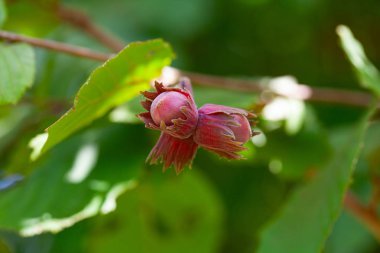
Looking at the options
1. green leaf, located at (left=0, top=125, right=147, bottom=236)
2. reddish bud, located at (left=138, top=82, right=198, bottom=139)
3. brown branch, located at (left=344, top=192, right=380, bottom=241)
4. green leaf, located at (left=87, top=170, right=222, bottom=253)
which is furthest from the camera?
green leaf, located at (left=87, top=170, right=222, bottom=253)

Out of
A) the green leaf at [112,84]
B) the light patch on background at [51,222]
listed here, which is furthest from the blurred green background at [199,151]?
the green leaf at [112,84]

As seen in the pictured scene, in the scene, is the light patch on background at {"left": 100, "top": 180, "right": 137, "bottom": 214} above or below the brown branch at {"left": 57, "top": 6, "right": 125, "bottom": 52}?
below

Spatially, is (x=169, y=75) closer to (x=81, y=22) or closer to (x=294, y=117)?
(x=294, y=117)

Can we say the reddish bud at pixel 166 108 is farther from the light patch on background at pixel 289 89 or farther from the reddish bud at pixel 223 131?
the light patch on background at pixel 289 89

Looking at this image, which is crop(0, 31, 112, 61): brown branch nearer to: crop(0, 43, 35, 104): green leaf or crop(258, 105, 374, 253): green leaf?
crop(0, 43, 35, 104): green leaf

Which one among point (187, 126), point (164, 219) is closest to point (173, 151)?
point (187, 126)

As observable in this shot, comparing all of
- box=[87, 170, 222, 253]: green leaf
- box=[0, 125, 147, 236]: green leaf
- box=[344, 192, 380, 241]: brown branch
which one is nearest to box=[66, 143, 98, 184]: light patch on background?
box=[0, 125, 147, 236]: green leaf

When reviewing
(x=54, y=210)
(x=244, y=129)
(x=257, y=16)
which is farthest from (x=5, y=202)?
(x=257, y=16)
